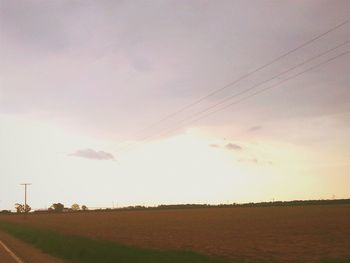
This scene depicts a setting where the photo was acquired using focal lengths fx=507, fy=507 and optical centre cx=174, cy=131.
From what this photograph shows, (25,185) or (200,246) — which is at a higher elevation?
(25,185)

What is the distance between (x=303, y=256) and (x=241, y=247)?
746cm

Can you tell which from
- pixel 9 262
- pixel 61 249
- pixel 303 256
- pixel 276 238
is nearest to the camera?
pixel 9 262

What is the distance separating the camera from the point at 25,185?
403ft

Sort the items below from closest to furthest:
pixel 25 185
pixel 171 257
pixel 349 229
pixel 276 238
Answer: pixel 171 257 → pixel 276 238 → pixel 349 229 → pixel 25 185

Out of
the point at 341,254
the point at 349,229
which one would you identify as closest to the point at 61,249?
the point at 341,254

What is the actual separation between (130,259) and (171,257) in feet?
8.20

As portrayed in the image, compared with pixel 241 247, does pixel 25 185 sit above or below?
above

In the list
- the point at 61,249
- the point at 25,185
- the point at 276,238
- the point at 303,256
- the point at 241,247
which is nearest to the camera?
the point at 303,256

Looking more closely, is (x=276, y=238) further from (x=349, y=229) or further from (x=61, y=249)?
(x=61, y=249)

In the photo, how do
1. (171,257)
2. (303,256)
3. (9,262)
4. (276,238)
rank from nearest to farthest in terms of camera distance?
1. (9,262)
2. (171,257)
3. (303,256)
4. (276,238)

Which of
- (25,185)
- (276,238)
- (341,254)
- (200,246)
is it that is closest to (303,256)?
(341,254)

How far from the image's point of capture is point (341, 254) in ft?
96.1

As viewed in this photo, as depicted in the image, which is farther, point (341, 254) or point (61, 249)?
point (61, 249)

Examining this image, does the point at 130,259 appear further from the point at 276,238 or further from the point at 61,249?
the point at 276,238
